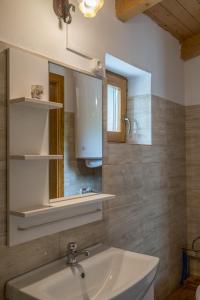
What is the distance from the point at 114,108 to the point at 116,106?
4cm

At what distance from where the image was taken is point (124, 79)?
2561mm

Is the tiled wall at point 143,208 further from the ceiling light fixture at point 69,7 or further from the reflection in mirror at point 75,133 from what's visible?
the ceiling light fixture at point 69,7

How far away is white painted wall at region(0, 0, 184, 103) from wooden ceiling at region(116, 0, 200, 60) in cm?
6

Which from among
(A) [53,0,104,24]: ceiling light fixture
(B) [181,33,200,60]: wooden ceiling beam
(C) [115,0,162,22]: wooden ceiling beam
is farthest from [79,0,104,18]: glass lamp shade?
(B) [181,33,200,60]: wooden ceiling beam

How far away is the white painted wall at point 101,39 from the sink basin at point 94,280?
1.10 m

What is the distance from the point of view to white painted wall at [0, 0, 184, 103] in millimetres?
1404

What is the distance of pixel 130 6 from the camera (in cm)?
201

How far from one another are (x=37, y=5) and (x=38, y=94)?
0.47 m

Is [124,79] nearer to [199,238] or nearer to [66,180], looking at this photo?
→ [66,180]

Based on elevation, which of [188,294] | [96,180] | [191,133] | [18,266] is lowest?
[188,294]

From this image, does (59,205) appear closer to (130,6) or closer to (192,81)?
(130,6)

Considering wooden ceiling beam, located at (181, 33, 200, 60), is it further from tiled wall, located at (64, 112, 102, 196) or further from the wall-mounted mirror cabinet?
tiled wall, located at (64, 112, 102, 196)

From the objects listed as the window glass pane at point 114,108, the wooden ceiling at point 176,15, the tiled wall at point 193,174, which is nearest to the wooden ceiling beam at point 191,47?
the wooden ceiling at point 176,15

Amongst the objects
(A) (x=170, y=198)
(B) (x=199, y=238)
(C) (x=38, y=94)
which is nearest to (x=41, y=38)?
(C) (x=38, y=94)
